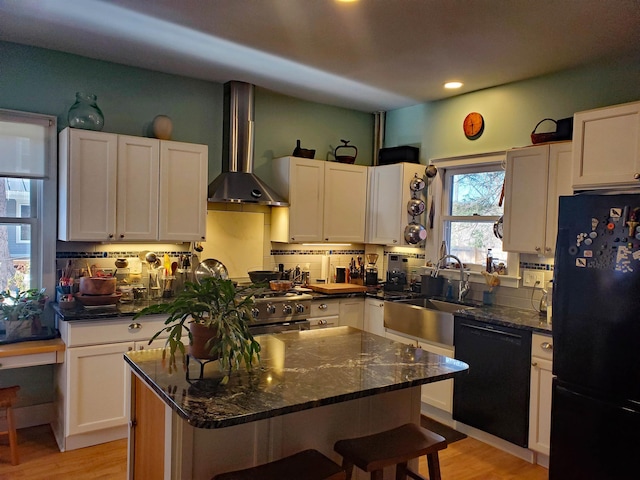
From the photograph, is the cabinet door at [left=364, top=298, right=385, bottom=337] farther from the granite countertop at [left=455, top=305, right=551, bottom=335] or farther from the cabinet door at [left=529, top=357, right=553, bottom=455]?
the cabinet door at [left=529, top=357, right=553, bottom=455]

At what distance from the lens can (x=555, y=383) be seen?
9.50 feet

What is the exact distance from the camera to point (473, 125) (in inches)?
167

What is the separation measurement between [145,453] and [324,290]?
2490 mm

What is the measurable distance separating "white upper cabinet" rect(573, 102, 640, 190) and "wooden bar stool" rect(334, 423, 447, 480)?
6.27 ft

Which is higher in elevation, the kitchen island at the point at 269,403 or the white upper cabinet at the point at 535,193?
the white upper cabinet at the point at 535,193

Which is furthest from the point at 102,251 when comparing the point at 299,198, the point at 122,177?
the point at 299,198

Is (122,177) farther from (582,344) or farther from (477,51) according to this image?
(582,344)

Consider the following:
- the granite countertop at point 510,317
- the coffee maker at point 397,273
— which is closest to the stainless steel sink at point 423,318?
the granite countertop at point 510,317

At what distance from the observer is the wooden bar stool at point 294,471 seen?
1.70 m

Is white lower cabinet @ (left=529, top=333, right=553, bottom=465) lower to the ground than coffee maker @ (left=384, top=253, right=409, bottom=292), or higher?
lower

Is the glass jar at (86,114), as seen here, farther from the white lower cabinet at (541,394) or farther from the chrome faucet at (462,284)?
the white lower cabinet at (541,394)

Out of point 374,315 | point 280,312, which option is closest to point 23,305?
point 280,312

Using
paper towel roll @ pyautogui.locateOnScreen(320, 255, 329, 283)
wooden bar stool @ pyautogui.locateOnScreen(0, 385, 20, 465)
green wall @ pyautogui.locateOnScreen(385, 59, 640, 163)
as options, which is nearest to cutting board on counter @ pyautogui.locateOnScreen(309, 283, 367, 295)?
paper towel roll @ pyautogui.locateOnScreen(320, 255, 329, 283)

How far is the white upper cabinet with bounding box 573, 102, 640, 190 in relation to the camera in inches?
109
